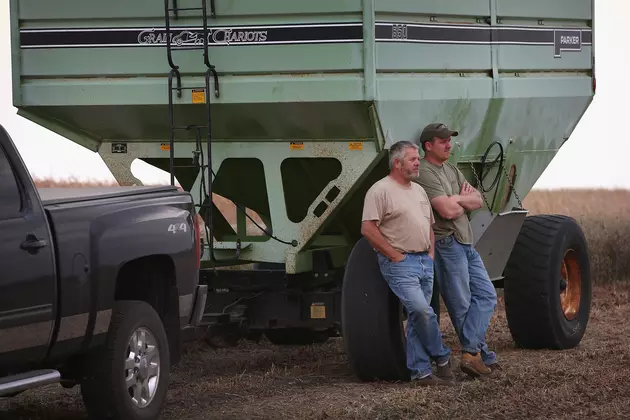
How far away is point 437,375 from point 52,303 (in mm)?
3688

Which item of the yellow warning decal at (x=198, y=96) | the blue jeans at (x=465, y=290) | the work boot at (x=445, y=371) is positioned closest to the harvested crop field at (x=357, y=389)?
the work boot at (x=445, y=371)

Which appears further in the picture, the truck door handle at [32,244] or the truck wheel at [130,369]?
the truck wheel at [130,369]

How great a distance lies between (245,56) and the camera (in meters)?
10.9

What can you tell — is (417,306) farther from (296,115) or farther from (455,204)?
(296,115)

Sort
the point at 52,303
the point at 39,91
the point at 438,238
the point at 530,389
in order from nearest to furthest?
the point at 52,303, the point at 530,389, the point at 438,238, the point at 39,91

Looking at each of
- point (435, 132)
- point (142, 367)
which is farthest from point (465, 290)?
point (142, 367)

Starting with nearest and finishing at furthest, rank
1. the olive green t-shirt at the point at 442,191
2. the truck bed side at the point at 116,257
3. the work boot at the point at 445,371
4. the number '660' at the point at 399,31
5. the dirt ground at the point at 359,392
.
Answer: the truck bed side at the point at 116,257 < the dirt ground at the point at 359,392 < the work boot at the point at 445,371 < the olive green t-shirt at the point at 442,191 < the number '660' at the point at 399,31

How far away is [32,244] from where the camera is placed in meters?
7.68

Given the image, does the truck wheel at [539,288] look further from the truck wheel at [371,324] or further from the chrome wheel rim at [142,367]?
the chrome wheel rim at [142,367]

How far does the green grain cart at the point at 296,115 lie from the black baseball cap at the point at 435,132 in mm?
214

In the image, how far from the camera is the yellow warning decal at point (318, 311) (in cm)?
1134

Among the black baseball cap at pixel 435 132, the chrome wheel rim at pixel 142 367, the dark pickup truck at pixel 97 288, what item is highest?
the black baseball cap at pixel 435 132

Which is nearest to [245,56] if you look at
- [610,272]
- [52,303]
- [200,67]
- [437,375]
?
[200,67]

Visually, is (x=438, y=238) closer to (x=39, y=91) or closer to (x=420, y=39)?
(x=420, y=39)
